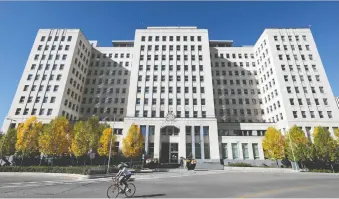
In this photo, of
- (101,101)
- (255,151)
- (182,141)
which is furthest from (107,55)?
(255,151)

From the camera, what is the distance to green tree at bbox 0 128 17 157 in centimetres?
3603

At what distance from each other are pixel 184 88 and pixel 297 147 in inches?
1186

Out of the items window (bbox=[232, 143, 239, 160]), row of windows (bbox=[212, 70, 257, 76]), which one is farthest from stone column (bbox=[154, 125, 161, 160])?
row of windows (bbox=[212, 70, 257, 76])

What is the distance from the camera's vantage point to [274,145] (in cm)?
4088

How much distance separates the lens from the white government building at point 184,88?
153 feet

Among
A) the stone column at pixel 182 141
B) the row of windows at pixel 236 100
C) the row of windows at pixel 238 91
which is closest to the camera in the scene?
the stone column at pixel 182 141

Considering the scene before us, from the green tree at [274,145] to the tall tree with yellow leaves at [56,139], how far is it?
44.5 meters

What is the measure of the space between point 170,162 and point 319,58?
52915mm

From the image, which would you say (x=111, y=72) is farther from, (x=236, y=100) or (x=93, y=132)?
(x=236, y=100)

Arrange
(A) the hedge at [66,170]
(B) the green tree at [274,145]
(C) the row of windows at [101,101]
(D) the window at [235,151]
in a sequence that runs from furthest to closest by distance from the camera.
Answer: (C) the row of windows at [101,101] < (D) the window at [235,151] < (B) the green tree at [274,145] < (A) the hedge at [66,170]

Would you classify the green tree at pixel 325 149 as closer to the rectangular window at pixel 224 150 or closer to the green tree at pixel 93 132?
the rectangular window at pixel 224 150

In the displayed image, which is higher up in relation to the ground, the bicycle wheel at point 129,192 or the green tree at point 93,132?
the green tree at point 93,132

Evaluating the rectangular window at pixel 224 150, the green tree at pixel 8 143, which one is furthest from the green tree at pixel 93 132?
the rectangular window at pixel 224 150

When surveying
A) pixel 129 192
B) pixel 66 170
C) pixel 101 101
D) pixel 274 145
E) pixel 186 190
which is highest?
pixel 101 101
